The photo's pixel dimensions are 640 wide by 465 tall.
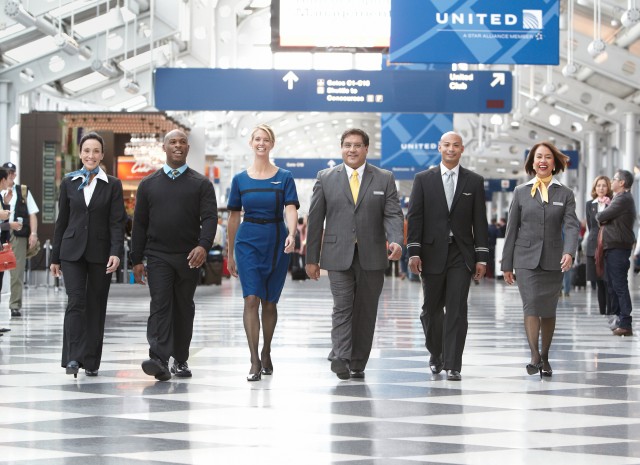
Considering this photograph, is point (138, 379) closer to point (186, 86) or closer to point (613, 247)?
point (613, 247)

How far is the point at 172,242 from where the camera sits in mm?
7695

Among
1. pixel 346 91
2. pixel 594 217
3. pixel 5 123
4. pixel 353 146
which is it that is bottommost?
pixel 594 217

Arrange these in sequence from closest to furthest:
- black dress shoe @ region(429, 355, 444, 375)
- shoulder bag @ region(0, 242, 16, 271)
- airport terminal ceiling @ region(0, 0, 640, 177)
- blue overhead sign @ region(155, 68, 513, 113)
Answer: black dress shoe @ region(429, 355, 444, 375), shoulder bag @ region(0, 242, 16, 271), blue overhead sign @ region(155, 68, 513, 113), airport terminal ceiling @ region(0, 0, 640, 177)

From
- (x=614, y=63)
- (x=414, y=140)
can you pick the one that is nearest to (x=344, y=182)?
(x=614, y=63)

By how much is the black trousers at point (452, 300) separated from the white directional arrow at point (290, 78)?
12.3 meters

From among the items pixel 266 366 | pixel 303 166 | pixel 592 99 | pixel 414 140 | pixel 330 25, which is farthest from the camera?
pixel 303 166

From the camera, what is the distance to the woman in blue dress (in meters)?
7.74

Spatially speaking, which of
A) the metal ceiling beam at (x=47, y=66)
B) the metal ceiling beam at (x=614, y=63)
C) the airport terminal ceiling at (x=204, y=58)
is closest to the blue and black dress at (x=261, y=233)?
the airport terminal ceiling at (x=204, y=58)

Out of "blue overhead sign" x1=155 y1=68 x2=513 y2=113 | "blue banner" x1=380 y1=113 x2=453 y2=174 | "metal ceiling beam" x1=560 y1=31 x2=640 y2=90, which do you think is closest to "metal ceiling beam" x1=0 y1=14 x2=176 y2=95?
"blue overhead sign" x1=155 y1=68 x2=513 y2=113

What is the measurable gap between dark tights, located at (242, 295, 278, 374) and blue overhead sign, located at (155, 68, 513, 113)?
472 inches

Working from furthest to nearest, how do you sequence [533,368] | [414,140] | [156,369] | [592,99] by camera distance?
[414,140] < [592,99] < [533,368] < [156,369]

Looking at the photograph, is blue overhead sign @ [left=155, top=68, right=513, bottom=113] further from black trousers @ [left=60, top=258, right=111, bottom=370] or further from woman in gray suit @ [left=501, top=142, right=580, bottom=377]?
black trousers @ [left=60, top=258, right=111, bottom=370]

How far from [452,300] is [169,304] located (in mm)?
1795

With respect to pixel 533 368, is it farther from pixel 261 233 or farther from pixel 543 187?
pixel 261 233
